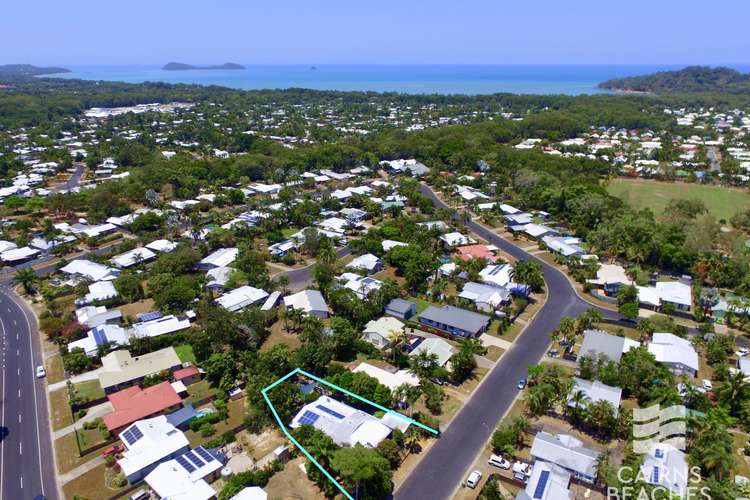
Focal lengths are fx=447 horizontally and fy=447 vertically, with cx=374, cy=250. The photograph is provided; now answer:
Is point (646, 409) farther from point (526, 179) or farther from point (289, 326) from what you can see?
point (526, 179)

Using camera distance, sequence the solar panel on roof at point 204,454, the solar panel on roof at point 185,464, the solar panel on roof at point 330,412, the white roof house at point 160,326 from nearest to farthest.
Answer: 1. the solar panel on roof at point 185,464
2. the solar panel on roof at point 204,454
3. the solar panel on roof at point 330,412
4. the white roof house at point 160,326

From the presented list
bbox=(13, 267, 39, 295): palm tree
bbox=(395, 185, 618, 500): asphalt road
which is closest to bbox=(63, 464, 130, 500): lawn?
bbox=(395, 185, 618, 500): asphalt road

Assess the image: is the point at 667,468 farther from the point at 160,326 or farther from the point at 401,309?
the point at 160,326

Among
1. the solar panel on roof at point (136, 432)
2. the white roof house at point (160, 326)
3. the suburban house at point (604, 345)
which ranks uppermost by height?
the suburban house at point (604, 345)

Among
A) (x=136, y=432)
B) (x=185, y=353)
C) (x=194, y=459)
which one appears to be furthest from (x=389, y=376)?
(x=185, y=353)

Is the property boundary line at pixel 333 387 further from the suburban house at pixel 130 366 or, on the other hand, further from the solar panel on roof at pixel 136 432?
the suburban house at pixel 130 366

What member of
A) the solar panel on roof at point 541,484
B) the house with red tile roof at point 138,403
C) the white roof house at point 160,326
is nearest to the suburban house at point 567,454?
the solar panel on roof at point 541,484
